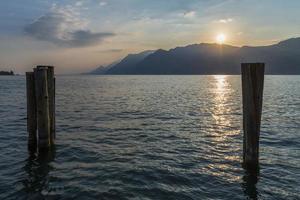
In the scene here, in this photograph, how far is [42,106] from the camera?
45.8ft

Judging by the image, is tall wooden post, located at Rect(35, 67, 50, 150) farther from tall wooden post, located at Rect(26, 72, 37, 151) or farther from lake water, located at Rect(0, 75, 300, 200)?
lake water, located at Rect(0, 75, 300, 200)

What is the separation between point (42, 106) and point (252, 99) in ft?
28.2

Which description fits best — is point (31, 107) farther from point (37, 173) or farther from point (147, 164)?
point (147, 164)

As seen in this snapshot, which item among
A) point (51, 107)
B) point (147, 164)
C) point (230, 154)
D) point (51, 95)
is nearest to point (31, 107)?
point (51, 107)

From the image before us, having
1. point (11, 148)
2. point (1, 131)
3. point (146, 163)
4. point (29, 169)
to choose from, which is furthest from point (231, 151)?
point (1, 131)

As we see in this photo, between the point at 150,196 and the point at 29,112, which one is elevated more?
the point at 29,112

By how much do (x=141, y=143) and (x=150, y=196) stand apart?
→ 23.3 ft

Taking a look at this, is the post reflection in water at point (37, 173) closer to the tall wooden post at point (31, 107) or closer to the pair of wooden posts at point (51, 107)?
the pair of wooden posts at point (51, 107)

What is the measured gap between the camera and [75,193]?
1059cm

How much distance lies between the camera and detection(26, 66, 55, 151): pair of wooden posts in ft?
45.3

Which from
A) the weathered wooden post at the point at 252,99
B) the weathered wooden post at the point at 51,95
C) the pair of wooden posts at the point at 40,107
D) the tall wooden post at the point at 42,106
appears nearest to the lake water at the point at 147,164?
the pair of wooden posts at the point at 40,107

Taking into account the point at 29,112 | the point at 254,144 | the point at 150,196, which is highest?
the point at 29,112

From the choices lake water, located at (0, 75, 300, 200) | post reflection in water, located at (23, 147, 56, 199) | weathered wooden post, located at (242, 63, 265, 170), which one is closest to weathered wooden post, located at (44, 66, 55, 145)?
post reflection in water, located at (23, 147, 56, 199)

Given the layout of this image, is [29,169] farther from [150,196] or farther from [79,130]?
[79,130]
